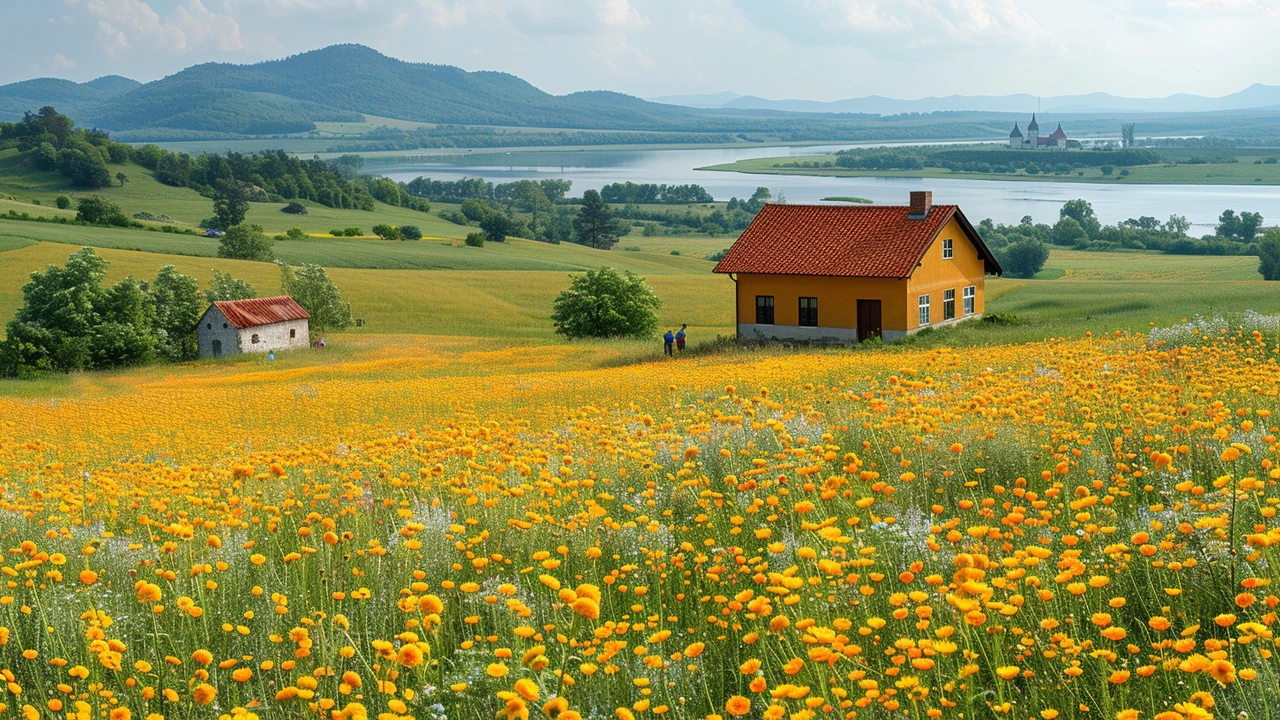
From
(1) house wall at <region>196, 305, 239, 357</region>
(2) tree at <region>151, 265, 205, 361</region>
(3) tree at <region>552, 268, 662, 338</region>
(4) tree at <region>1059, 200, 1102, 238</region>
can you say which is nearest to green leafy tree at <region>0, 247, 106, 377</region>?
(2) tree at <region>151, 265, 205, 361</region>

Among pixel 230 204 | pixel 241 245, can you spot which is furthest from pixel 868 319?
pixel 230 204

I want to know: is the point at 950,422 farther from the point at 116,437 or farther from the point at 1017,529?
the point at 116,437

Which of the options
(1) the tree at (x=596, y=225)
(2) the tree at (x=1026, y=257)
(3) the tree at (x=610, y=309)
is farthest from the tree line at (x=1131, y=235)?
(3) the tree at (x=610, y=309)

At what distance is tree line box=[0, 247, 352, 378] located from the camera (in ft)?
164

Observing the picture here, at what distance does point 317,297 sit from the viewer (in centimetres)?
6800

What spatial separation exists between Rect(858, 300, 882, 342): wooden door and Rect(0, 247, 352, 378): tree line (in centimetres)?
3502

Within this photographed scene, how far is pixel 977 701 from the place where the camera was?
454cm

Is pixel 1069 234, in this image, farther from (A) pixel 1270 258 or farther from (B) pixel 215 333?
(B) pixel 215 333

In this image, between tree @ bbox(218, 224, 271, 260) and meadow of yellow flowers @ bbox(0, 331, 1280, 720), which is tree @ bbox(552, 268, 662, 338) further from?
tree @ bbox(218, 224, 271, 260)

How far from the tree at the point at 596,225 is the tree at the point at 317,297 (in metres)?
90.3

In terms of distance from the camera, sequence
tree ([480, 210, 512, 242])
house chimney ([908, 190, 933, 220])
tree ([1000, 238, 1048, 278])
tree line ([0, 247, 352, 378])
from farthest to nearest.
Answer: tree ([480, 210, 512, 242]) → tree ([1000, 238, 1048, 278]) → tree line ([0, 247, 352, 378]) → house chimney ([908, 190, 933, 220])

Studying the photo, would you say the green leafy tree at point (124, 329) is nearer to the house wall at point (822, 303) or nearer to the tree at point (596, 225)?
the house wall at point (822, 303)

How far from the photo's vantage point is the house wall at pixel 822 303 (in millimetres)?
39344

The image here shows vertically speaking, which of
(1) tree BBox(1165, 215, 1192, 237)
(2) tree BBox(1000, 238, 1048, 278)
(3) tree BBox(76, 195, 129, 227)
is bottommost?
(2) tree BBox(1000, 238, 1048, 278)
